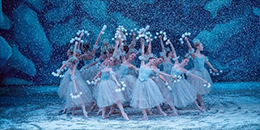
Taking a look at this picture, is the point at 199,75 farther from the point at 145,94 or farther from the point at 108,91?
the point at 108,91

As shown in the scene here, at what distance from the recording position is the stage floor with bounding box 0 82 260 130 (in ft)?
14.1

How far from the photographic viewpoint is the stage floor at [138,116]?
4.31m

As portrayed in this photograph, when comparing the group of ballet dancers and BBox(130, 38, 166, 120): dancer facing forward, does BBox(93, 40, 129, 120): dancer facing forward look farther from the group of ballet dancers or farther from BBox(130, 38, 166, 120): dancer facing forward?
BBox(130, 38, 166, 120): dancer facing forward

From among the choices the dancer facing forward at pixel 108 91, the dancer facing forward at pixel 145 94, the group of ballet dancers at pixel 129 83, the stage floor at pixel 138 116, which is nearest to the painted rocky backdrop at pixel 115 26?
the stage floor at pixel 138 116

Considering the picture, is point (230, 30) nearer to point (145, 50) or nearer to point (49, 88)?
point (145, 50)

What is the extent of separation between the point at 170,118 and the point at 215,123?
74cm

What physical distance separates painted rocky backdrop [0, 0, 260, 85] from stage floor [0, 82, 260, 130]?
3.29 ft

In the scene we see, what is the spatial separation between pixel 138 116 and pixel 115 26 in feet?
11.2

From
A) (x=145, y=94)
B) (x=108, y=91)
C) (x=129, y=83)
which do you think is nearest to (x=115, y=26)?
(x=129, y=83)

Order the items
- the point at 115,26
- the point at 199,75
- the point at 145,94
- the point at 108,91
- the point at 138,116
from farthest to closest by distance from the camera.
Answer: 1. the point at 115,26
2. the point at 199,75
3. the point at 138,116
4. the point at 108,91
5. the point at 145,94

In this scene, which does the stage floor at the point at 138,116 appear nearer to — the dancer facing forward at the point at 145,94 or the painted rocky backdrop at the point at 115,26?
the dancer facing forward at the point at 145,94

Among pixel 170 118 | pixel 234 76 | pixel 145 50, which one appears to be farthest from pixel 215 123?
pixel 234 76

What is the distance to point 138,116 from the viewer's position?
505cm

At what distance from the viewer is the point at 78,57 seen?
5.47 meters
